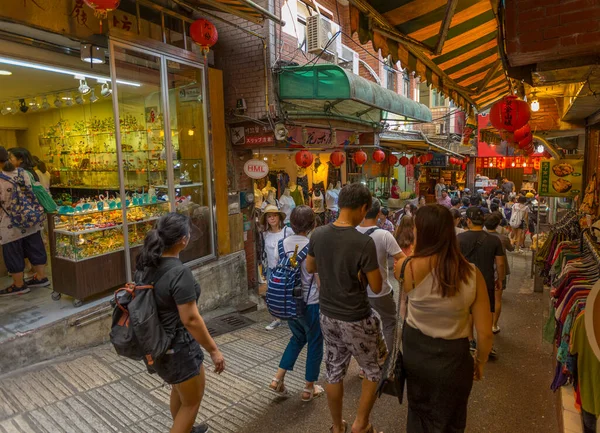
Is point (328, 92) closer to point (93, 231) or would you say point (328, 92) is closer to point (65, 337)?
point (93, 231)

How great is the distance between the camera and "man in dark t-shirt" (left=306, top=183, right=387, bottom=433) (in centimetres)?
311

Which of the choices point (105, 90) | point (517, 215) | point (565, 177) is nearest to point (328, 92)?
point (105, 90)

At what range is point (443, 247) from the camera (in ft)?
8.58

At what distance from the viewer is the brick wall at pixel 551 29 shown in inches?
122

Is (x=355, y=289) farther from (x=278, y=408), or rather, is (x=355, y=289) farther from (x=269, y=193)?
(x=269, y=193)

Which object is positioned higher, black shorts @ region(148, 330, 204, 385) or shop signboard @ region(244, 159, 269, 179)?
shop signboard @ region(244, 159, 269, 179)

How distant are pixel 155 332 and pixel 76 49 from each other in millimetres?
5132

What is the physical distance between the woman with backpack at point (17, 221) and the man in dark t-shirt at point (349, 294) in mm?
4616

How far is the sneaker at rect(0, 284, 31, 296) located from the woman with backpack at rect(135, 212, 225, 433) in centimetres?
406

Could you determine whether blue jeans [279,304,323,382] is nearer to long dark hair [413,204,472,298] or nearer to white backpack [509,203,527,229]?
long dark hair [413,204,472,298]

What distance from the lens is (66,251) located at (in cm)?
553

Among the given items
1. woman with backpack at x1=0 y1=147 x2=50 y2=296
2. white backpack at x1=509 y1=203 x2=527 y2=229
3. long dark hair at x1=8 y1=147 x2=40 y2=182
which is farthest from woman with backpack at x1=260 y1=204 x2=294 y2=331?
white backpack at x1=509 y1=203 x2=527 y2=229

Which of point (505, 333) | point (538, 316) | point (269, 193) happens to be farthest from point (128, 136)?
point (538, 316)

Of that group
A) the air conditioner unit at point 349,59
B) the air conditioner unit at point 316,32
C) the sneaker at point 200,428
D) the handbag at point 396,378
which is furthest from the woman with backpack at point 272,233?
the air conditioner unit at point 349,59
